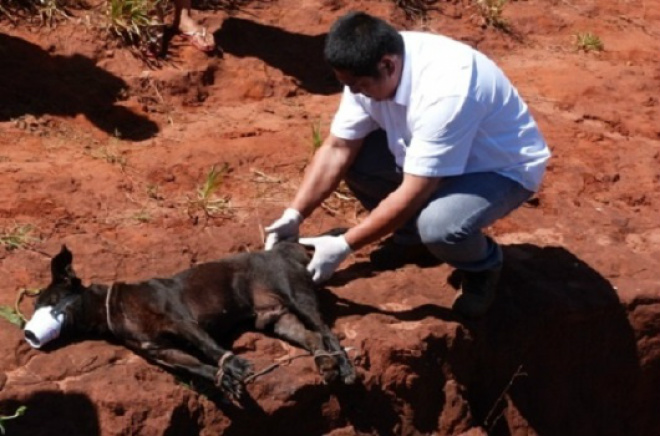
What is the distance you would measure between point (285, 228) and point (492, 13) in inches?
177

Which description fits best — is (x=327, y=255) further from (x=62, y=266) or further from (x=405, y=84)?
(x=62, y=266)

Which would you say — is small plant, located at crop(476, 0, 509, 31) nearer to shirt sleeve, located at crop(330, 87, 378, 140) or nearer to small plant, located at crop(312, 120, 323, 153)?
small plant, located at crop(312, 120, 323, 153)

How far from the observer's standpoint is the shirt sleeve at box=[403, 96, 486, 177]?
15.1 ft

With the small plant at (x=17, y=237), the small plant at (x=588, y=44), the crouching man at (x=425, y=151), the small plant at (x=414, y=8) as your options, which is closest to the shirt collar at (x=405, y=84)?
the crouching man at (x=425, y=151)

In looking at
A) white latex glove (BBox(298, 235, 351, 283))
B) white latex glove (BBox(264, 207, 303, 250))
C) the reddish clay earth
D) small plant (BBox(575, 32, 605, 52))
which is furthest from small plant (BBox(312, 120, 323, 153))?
small plant (BBox(575, 32, 605, 52))

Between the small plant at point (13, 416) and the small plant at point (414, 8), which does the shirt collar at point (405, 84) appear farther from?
the small plant at point (414, 8)

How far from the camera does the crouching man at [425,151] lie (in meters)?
4.59

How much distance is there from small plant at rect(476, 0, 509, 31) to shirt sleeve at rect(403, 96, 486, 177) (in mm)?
4506

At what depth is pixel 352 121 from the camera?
16.9 ft

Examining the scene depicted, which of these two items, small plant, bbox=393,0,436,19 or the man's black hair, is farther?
small plant, bbox=393,0,436,19

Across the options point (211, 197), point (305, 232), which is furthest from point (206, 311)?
point (211, 197)

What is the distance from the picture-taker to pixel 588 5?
9.88 m

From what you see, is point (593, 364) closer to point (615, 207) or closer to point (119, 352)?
point (615, 207)

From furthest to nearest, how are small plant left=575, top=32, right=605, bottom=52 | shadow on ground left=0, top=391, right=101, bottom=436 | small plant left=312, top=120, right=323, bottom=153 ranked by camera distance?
small plant left=575, top=32, right=605, bottom=52
small plant left=312, top=120, right=323, bottom=153
shadow on ground left=0, top=391, right=101, bottom=436
